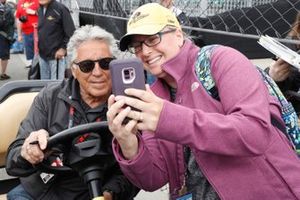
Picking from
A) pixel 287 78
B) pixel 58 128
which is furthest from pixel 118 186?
pixel 287 78

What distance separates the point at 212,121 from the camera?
132 centimetres

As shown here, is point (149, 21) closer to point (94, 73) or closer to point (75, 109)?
point (94, 73)

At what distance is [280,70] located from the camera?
213 centimetres

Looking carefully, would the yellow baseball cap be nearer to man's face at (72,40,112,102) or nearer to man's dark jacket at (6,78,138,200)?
man's face at (72,40,112,102)

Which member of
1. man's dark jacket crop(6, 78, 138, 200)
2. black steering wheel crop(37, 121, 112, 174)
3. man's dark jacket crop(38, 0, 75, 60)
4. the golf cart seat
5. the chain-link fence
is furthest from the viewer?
man's dark jacket crop(38, 0, 75, 60)

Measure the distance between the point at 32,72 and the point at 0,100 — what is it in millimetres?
3521

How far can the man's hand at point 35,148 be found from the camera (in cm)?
176

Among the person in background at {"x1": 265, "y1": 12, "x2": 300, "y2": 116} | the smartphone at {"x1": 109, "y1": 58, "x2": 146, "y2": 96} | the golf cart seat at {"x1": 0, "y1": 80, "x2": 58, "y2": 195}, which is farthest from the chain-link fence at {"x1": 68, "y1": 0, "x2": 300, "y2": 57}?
the smartphone at {"x1": 109, "y1": 58, "x2": 146, "y2": 96}

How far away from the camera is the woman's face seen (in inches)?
64.9

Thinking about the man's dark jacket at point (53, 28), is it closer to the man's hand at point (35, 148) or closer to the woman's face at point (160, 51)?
the man's hand at point (35, 148)

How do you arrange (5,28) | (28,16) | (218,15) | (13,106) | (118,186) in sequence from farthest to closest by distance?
(5,28) → (28,16) → (218,15) → (13,106) → (118,186)

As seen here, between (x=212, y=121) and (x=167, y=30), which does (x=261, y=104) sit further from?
(x=167, y=30)

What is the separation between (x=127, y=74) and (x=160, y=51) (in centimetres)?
36

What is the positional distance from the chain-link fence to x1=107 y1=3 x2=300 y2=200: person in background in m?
3.18
